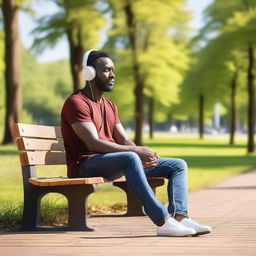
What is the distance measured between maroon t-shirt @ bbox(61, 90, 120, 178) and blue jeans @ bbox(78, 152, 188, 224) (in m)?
0.10

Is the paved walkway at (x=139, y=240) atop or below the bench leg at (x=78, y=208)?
below

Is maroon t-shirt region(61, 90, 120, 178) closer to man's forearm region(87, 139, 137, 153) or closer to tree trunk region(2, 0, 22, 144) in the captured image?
man's forearm region(87, 139, 137, 153)

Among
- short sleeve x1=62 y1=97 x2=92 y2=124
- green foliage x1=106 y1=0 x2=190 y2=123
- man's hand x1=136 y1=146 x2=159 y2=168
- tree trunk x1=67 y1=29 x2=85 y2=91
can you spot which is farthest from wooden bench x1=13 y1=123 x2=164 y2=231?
tree trunk x1=67 y1=29 x2=85 y2=91

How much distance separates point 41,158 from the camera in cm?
805

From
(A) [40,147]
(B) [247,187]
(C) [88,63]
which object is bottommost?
(B) [247,187]

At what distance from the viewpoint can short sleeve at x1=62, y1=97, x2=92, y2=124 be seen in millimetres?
7426

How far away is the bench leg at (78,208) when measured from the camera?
297 inches

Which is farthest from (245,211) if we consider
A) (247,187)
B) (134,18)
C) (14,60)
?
(134,18)

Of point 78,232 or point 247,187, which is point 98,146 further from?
point 247,187

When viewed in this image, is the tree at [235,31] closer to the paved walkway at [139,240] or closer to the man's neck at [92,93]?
the paved walkway at [139,240]

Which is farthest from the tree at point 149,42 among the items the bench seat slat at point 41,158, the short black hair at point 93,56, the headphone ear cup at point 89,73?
the headphone ear cup at point 89,73

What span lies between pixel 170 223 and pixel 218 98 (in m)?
51.8

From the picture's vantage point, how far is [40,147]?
8148 mm

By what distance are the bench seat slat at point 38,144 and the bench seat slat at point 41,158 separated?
0.20ft
